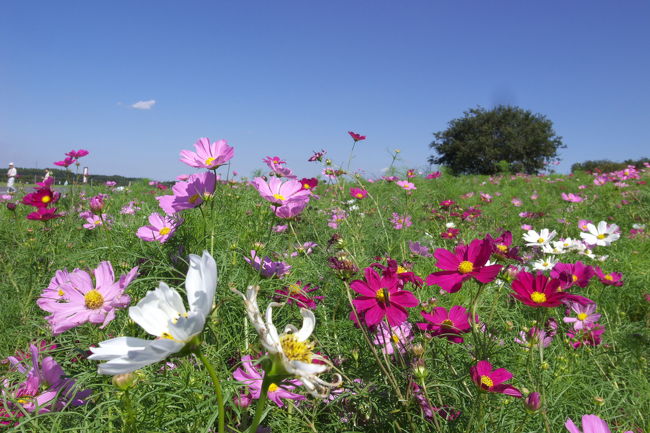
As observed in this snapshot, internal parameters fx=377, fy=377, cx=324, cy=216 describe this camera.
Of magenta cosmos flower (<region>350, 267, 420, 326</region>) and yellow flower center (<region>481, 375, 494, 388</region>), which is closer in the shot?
yellow flower center (<region>481, 375, 494, 388</region>)

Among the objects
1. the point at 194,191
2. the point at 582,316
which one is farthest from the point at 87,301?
the point at 582,316

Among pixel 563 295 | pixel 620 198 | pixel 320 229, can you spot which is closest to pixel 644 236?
pixel 620 198

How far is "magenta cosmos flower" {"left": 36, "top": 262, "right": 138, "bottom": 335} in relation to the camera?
2.73 feet

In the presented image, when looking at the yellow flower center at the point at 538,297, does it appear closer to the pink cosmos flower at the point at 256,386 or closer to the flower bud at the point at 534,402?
the flower bud at the point at 534,402

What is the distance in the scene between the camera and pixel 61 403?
82cm

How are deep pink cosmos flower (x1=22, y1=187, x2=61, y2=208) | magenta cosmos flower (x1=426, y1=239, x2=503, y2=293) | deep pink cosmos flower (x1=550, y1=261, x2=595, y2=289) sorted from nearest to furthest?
magenta cosmos flower (x1=426, y1=239, x2=503, y2=293) → deep pink cosmos flower (x1=550, y1=261, x2=595, y2=289) → deep pink cosmos flower (x1=22, y1=187, x2=61, y2=208)

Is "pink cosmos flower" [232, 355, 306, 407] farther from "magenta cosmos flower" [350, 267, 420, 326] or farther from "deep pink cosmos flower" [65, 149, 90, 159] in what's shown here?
"deep pink cosmos flower" [65, 149, 90, 159]

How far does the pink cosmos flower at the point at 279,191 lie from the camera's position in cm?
109

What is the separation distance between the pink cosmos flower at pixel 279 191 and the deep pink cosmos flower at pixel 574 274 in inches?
28.8

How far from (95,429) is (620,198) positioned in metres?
5.74

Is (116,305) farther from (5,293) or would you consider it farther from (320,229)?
(320,229)

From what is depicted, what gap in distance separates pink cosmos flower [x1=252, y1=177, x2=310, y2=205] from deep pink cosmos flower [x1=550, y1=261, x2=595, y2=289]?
2.40ft

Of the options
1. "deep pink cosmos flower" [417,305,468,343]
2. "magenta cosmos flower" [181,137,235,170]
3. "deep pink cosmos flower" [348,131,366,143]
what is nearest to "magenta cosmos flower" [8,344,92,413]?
"magenta cosmos flower" [181,137,235,170]

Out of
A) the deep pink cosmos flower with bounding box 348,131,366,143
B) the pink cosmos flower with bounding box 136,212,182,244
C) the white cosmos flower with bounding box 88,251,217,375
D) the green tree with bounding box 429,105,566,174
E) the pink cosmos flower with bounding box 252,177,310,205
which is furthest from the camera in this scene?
the green tree with bounding box 429,105,566,174
